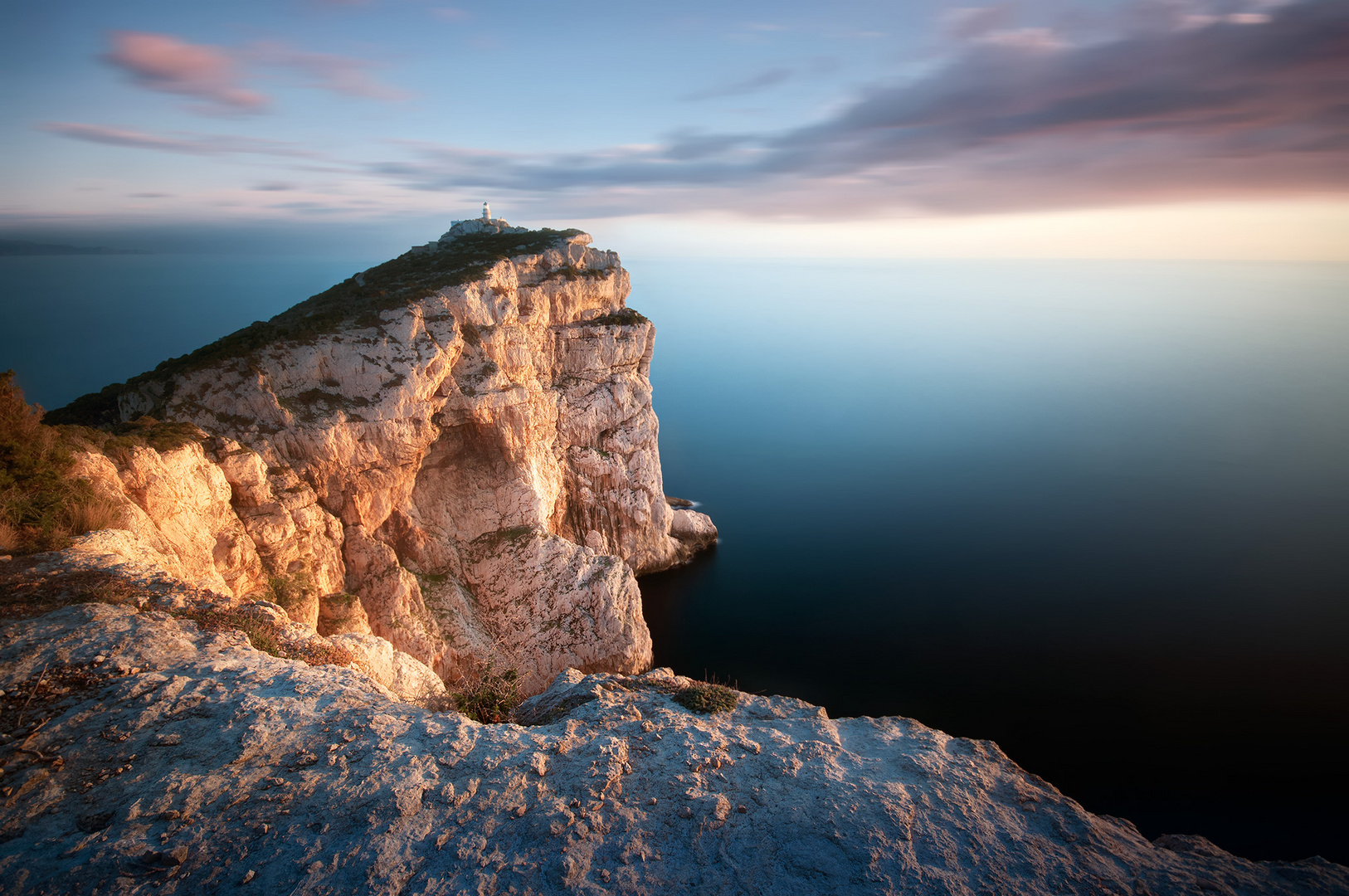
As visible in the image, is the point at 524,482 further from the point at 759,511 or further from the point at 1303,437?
the point at 1303,437

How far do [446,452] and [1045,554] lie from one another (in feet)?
128

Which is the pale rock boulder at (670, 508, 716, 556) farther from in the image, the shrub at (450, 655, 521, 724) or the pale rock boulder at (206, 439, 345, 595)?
the shrub at (450, 655, 521, 724)

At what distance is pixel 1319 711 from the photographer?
24594 millimetres

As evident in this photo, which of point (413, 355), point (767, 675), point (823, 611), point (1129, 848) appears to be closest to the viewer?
point (1129, 848)

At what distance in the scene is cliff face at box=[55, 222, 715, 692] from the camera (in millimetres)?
A: 17453

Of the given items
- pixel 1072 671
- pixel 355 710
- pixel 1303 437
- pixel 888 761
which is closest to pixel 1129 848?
pixel 888 761

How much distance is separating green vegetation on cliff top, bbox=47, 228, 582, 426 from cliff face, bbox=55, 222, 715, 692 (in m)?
0.13

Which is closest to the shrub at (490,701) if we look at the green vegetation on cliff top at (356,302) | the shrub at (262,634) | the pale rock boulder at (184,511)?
the shrub at (262,634)

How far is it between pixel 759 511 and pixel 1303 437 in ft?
205

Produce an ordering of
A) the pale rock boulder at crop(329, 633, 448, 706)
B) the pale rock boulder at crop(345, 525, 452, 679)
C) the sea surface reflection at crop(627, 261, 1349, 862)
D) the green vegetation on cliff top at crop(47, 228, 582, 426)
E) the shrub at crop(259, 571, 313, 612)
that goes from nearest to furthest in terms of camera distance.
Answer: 1. the pale rock boulder at crop(329, 633, 448, 706)
2. the shrub at crop(259, 571, 313, 612)
3. the green vegetation on cliff top at crop(47, 228, 582, 426)
4. the pale rock boulder at crop(345, 525, 452, 679)
5. the sea surface reflection at crop(627, 261, 1349, 862)

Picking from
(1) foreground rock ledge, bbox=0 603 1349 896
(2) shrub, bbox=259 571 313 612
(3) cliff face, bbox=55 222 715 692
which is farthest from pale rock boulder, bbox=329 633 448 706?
(1) foreground rock ledge, bbox=0 603 1349 896

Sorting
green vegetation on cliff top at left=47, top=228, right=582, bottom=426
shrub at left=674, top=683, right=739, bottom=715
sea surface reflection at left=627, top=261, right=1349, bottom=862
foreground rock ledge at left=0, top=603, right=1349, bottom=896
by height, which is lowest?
sea surface reflection at left=627, top=261, right=1349, bottom=862

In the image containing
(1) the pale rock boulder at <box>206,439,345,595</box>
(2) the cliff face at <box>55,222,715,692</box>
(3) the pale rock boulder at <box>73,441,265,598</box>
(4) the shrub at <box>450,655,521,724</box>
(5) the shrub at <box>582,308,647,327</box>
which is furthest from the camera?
(5) the shrub at <box>582,308,647,327</box>

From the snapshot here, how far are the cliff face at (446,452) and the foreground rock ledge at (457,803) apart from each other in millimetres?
6223
